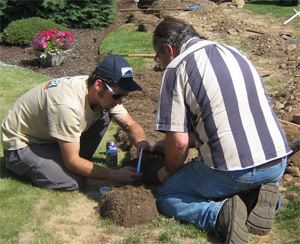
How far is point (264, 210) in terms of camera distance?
140 inches

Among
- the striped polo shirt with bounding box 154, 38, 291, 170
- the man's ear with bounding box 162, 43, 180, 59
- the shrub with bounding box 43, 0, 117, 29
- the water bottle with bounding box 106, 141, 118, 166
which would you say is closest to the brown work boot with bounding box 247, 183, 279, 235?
the striped polo shirt with bounding box 154, 38, 291, 170

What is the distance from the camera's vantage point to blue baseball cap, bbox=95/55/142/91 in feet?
12.8

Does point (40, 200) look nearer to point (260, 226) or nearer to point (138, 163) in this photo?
point (138, 163)

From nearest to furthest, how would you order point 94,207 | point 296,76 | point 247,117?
1. point 247,117
2. point 94,207
3. point 296,76

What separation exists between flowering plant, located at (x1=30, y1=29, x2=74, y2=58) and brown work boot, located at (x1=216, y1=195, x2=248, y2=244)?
8039 mm

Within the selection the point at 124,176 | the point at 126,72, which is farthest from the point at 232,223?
the point at 126,72

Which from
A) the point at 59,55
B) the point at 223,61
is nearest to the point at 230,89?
the point at 223,61

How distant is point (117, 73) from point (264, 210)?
68.4 inches

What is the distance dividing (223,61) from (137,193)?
1.40m

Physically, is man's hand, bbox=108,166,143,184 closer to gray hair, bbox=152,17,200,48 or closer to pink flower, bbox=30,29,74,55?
gray hair, bbox=152,17,200,48

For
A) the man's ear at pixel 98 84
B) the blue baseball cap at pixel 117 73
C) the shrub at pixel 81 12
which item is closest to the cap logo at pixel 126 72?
the blue baseball cap at pixel 117 73

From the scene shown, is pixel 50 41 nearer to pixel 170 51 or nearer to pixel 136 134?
pixel 136 134

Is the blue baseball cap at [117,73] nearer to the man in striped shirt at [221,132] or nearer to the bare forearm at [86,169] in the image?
the man in striped shirt at [221,132]

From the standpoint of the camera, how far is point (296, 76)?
27.6ft
